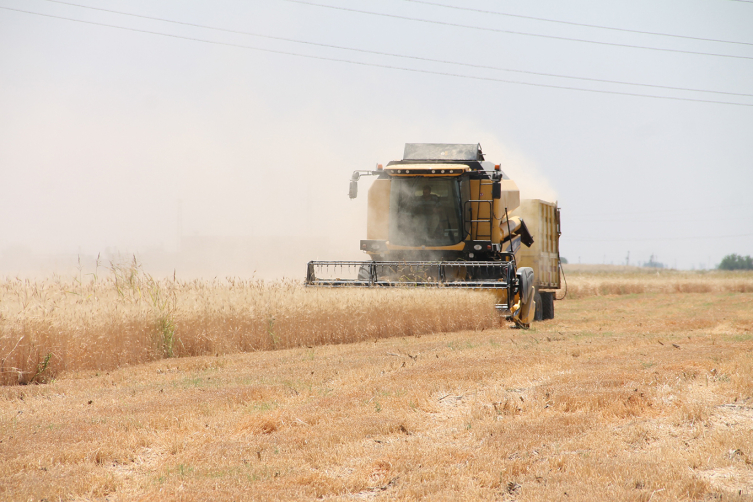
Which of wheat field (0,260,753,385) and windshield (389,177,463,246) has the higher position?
windshield (389,177,463,246)

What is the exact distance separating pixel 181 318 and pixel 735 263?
144045mm

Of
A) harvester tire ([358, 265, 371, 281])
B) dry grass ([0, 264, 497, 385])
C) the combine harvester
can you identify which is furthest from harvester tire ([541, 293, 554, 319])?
harvester tire ([358, 265, 371, 281])

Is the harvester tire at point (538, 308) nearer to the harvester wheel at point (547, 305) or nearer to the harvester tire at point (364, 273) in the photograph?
the harvester wheel at point (547, 305)

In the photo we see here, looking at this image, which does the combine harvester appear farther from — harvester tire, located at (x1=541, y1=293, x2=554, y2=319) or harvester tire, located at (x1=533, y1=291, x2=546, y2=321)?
harvester tire, located at (x1=541, y1=293, x2=554, y2=319)

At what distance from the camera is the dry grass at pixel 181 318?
8.16 m

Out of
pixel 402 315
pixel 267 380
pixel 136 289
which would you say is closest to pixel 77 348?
pixel 136 289

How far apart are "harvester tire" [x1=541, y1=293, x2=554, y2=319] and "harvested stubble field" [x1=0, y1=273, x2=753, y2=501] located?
8790mm

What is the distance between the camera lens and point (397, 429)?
16.9ft

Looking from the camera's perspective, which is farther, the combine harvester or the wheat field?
the combine harvester

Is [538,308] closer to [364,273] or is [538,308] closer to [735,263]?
[364,273]

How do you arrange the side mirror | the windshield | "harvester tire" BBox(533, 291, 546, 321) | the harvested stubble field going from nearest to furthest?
1. the harvested stubble field
2. the side mirror
3. the windshield
4. "harvester tire" BBox(533, 291, 546, 321)

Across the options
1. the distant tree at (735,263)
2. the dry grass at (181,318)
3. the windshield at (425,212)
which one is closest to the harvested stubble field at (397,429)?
the dry grass at (181,318)

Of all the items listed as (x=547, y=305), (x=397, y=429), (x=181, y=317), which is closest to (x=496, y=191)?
(x=181, y=317)

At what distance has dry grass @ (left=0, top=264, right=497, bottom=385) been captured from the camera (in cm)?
816
